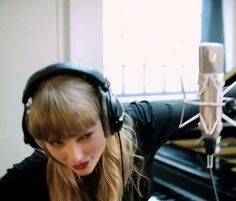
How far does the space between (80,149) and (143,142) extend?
Result: 409 mm

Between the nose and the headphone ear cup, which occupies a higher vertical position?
the headphone ear cup

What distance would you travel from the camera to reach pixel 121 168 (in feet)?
3.68

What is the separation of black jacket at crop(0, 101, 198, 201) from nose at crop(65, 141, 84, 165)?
Result: 0.79 ft

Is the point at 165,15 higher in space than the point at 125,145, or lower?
higher

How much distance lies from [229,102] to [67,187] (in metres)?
0.45

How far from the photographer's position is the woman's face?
85cm

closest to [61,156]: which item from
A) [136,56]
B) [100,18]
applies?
[100,18]

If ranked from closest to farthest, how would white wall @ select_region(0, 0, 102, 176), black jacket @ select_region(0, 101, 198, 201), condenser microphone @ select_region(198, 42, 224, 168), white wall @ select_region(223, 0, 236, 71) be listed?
condenser microphone @ select_region(198, 42, 224, 168)
black jacket @ select_region(0, 101, 198, 201)
white wall @ select_region(0, 0, 102, 176)
white wall @ select_region(223, 0, 236, 71)

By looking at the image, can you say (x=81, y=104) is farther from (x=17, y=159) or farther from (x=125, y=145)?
→ (x=17, y=159)

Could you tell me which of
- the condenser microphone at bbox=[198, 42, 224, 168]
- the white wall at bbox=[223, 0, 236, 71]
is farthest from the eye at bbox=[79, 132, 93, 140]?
the white wall at bbox=[223, 0, 236, 71]

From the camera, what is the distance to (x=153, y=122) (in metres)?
1.24

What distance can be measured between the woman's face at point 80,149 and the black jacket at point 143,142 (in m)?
0.19

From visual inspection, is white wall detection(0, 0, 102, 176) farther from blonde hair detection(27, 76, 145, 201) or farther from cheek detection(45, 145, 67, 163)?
cheek detection(45, 145, 67, 163)

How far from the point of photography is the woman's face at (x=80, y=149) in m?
0.85
